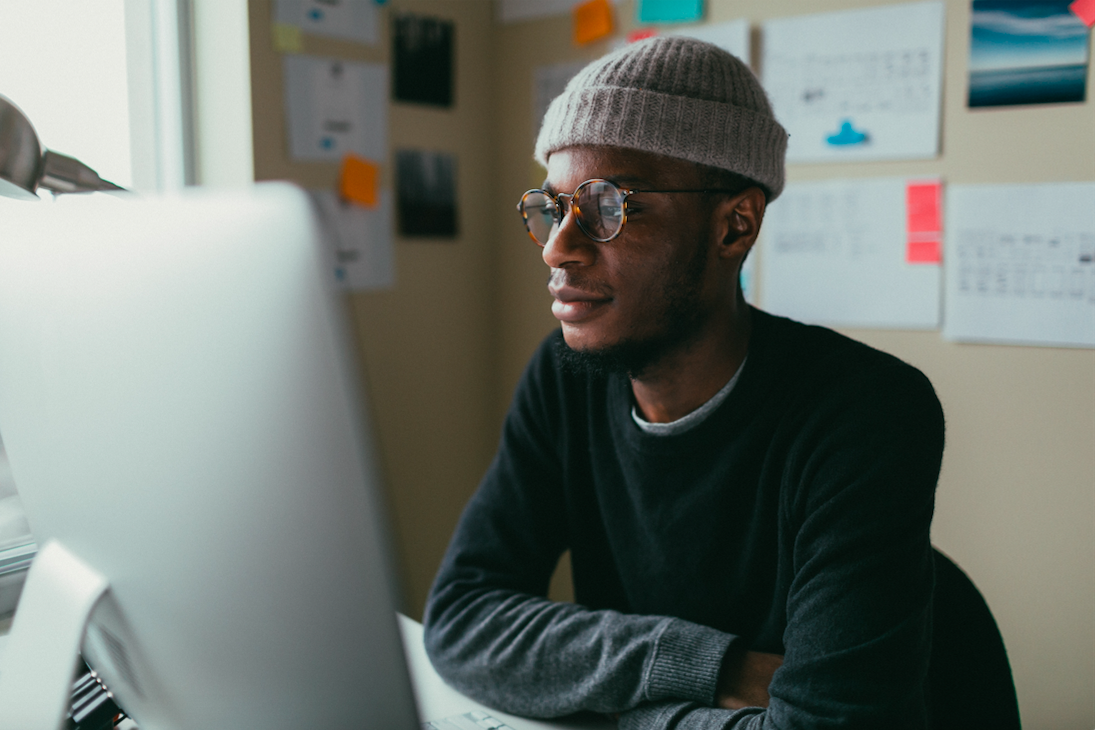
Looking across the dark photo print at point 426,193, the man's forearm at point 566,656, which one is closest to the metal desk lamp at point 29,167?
the man's forearm at point 566,656

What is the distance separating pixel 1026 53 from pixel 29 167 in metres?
1.76

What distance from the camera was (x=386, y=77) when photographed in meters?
2.12

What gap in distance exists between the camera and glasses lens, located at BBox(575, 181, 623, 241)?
108cm

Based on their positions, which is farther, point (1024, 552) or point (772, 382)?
point (1024, 552)

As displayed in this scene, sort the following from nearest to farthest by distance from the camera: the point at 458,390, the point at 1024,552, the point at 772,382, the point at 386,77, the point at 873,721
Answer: the point at 873,721 < the point at 772,382 < the point at 1024,552 < the point at 386,77 < the point at 458,390

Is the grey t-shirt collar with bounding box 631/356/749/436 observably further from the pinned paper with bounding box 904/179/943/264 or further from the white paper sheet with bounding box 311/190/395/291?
the white paper sheet with bounding box 311/190/395/291

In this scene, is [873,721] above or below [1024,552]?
above

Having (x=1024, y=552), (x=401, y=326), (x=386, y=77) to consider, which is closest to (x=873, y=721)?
(x=1024, y=552)

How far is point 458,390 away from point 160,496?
1.98 m

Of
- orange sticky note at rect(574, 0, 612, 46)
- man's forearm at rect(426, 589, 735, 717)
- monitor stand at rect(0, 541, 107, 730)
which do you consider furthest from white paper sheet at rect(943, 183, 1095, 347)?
monitor stand at rect(0, 541, 107, 730)

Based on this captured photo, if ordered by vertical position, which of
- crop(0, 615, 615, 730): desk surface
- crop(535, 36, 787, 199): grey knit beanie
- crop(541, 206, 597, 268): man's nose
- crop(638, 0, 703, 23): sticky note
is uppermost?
crop(638, 0, 703, 23): sticky note

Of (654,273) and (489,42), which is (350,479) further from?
(489,42)

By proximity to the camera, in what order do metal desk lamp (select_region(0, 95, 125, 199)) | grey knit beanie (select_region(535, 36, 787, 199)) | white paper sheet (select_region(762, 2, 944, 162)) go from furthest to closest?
white paper sheet (select_region(762, 2, 944, 162)), grey knit beanie (select_region(535, 36, 787, 199)), metal desk lamp (select_region(0, 95, 125, 199))

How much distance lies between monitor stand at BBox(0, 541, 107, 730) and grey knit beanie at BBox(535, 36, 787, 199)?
780 mm
